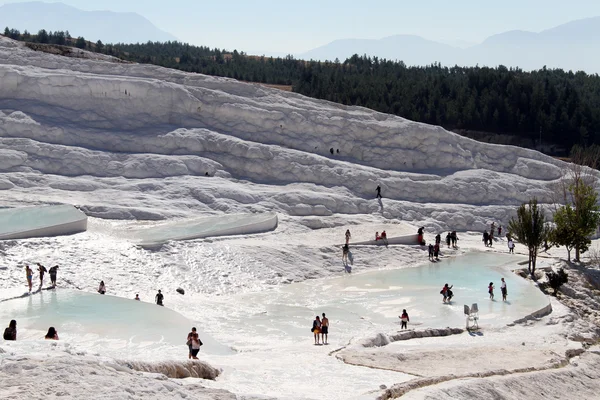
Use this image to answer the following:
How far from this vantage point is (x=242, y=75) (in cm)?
6012

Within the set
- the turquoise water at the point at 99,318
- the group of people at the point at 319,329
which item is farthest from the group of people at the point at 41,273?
the group of people at the point at 319,329

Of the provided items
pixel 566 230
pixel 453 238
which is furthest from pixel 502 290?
pixel 566 230

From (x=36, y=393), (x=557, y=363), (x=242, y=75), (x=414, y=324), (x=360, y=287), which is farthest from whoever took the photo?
(x=242, y=75)

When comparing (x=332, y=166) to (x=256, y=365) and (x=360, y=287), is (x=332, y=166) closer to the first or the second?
(x=360, y=287)

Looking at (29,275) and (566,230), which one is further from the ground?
(566,230)

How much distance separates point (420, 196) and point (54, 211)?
15.3 meters

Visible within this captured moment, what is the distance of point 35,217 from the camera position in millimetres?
26078

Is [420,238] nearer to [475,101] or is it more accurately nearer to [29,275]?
[29,275]

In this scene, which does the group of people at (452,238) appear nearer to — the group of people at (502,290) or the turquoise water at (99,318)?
the group of people at (502,290)

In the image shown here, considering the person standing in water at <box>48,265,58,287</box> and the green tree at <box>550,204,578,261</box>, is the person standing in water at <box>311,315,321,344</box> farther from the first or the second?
the green tree at <box>550,204,578,261</box>

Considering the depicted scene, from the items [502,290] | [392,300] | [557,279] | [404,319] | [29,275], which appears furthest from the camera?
[557,279]

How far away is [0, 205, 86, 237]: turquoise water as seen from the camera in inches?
981

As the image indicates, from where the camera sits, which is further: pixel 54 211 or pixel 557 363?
pixel 54 211

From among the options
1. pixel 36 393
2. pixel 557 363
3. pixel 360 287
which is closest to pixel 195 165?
pixel 360 287
